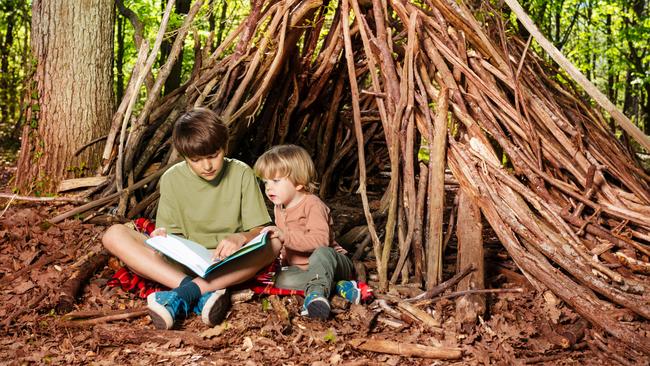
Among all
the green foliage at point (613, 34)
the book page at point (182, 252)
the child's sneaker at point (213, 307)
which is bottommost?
the child's sneaker at point (213, 307)

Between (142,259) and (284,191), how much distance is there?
0.87 meters

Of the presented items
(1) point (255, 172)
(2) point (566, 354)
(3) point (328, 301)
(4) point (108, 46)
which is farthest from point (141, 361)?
(4) point (108, 46)

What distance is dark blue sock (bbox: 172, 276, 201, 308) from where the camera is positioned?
10.6 feet

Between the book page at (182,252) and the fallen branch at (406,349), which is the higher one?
the book page at (182,252)

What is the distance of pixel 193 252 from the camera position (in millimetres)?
3143

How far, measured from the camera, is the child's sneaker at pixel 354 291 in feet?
11.4

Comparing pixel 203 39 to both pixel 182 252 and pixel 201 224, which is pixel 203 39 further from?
pixel 182 252

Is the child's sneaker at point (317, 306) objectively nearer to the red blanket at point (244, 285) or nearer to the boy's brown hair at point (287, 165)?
the red blanket at point (244, 285)

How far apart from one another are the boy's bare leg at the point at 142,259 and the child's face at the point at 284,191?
676 mm

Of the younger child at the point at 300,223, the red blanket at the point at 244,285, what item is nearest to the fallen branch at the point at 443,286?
the younger child at the point at 300,223

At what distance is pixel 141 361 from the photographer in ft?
9.35

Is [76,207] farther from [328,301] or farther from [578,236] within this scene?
[578,236]

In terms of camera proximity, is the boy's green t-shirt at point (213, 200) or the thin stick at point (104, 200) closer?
the boy's green t-shirt at point (213, 200)

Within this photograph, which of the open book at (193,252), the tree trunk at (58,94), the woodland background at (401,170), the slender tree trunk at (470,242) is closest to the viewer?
the open book at (193,252)
